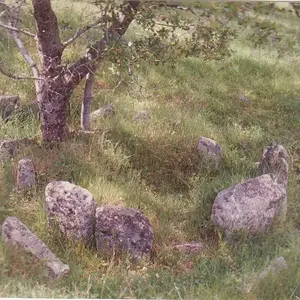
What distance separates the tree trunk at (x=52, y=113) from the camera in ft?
19.5

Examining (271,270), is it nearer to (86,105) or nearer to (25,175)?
(25,175)

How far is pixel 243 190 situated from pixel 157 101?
122 inches

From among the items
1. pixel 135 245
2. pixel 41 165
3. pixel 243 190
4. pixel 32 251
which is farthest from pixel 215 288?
pixel 41 165

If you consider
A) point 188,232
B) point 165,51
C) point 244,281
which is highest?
point 165,51

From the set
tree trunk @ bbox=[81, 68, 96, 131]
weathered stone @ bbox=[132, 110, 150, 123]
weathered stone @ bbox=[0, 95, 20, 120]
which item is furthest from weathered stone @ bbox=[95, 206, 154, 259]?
→ weathered stone @ bbox=[0, 95, 20, 120]

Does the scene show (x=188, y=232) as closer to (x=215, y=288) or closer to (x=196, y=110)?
(x=215, y=288)

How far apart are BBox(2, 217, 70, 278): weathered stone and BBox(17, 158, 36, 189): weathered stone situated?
0.89m

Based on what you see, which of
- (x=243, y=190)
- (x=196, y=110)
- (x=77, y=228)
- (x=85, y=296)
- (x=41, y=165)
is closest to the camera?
(x=85, y=296)

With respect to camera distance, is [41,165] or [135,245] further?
[41,165]

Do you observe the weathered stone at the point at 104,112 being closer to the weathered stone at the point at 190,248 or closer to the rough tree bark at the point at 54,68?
the rough tree bark at the point at 54,68

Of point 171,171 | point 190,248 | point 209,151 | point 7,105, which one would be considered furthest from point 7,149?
point 209,151

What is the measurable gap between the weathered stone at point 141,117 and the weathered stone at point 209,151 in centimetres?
93

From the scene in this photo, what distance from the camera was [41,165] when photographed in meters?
5.63

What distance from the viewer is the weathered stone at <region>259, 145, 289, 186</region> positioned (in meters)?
5.83
